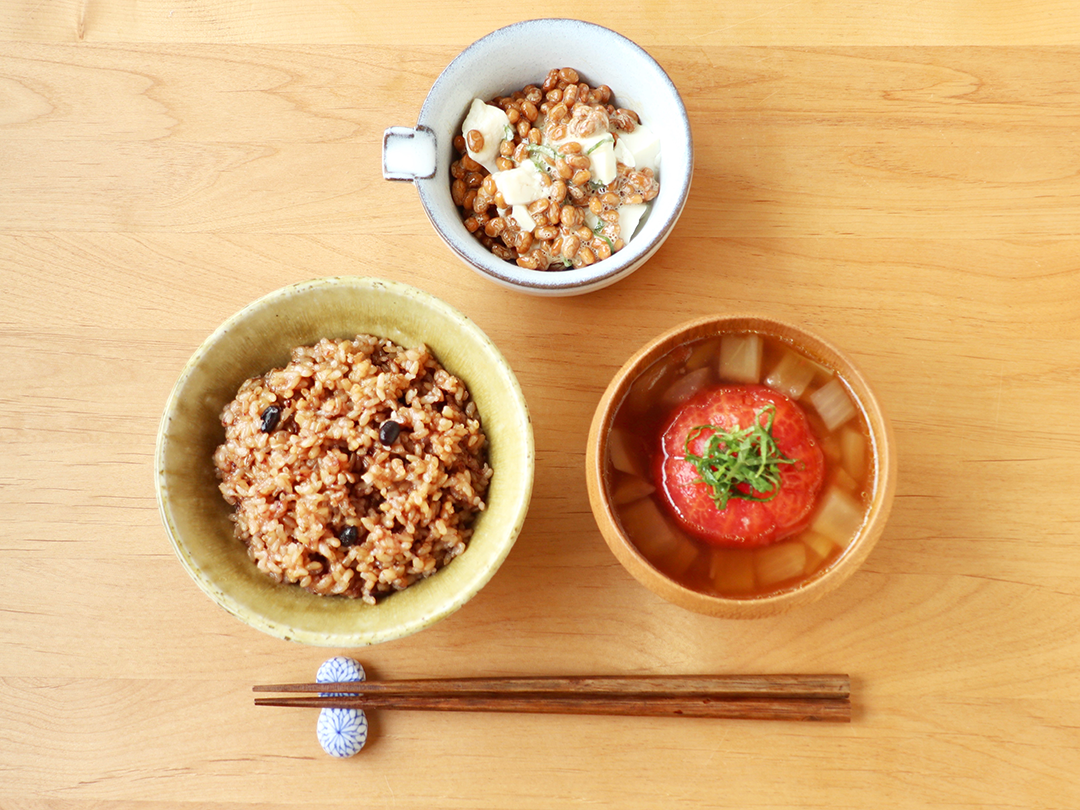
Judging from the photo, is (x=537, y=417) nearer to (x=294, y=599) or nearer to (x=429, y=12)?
(x=294, y=599)

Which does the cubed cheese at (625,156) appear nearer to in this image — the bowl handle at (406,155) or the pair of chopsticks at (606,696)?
the bowl handle at (406,155)

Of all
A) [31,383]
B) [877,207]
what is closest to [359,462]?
[31,383]

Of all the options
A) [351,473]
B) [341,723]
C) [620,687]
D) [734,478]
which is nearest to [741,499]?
[734,478]

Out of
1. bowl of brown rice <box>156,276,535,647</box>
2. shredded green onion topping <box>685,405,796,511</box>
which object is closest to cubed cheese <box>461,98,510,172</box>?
bowl of brown rice <box>156,276,535,647</box>

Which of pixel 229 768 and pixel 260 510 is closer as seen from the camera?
pixel 260 510

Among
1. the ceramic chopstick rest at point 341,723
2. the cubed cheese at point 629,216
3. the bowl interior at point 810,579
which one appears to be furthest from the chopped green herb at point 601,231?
the ceramic chopstick rest at point 341,723

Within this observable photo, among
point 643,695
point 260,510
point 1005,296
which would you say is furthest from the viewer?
point 1005,296

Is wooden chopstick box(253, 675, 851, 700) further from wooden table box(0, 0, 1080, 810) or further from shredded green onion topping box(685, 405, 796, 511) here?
shredded green onion topping box(685, 405, 796, 511)
